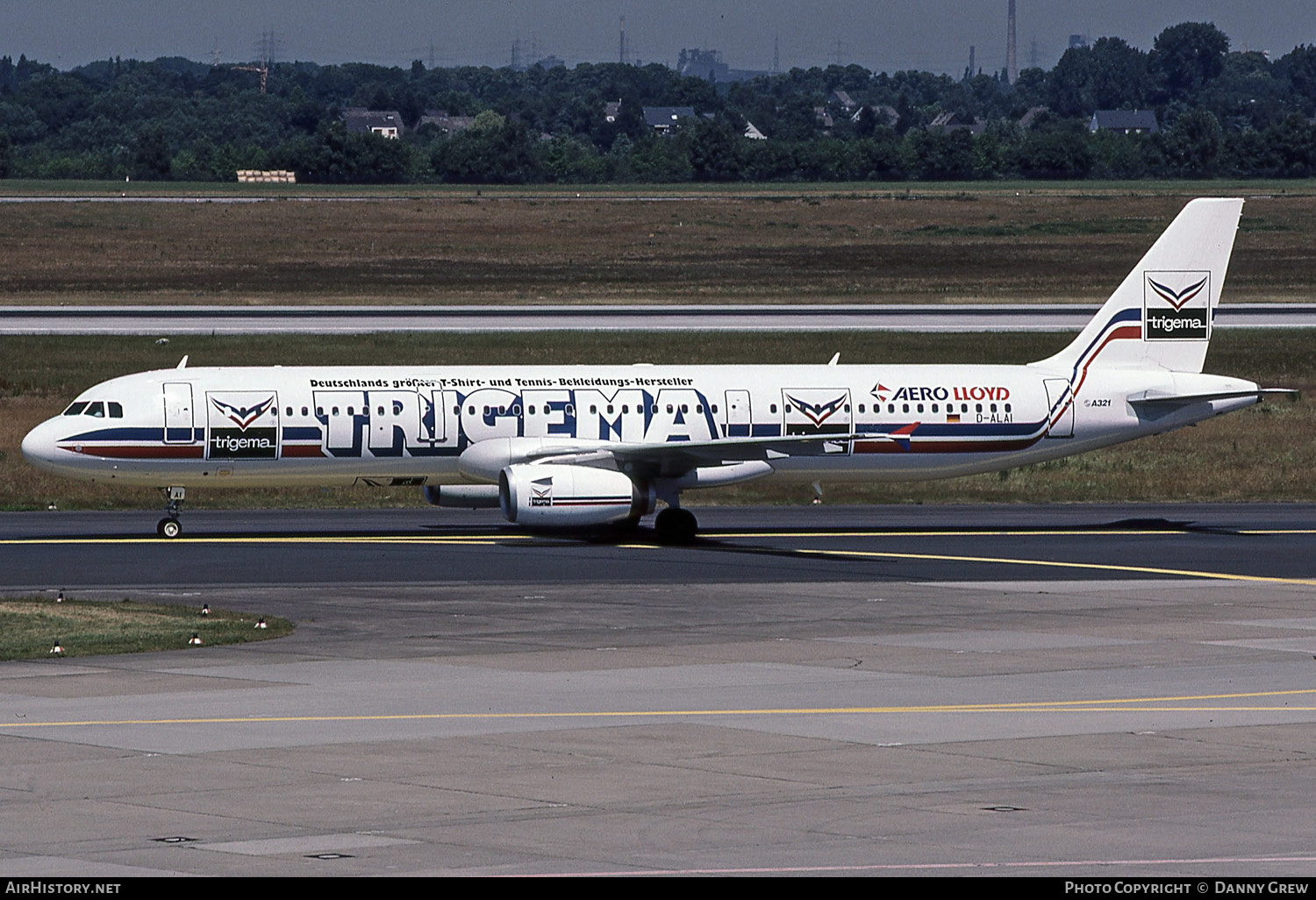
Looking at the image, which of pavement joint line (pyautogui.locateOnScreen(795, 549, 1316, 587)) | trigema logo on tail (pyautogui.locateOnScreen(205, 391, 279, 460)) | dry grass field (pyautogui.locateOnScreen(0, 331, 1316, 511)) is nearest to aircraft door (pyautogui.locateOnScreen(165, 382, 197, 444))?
trigema logo on tail (pyautogui.locateOnScreen(205, 391, 279, 460))

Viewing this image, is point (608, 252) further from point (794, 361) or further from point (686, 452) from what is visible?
point (686, 452)

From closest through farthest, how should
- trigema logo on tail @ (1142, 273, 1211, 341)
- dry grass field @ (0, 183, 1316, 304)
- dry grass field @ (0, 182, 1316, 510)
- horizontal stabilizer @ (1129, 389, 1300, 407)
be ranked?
horizontal stabilizer @ (1129, 389, 1300, 407) → trigema logo on tail @ (1142, 273, 1211, 341) → dry grass field @ (0, 182, 1316, 510) → dry grass field @ (0, 183, 1316, 304)

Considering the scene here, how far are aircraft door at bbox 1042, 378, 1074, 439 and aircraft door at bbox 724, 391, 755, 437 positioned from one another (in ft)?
25.9

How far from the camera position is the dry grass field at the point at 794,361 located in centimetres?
5731

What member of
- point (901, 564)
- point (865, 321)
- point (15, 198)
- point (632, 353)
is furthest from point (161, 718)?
point (15, 198)

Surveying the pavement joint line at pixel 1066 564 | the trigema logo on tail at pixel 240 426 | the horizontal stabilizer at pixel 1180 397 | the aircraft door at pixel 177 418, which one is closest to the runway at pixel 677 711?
the pavement joint line at pixel 1066 564

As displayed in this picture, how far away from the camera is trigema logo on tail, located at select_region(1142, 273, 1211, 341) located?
52188 millimetres

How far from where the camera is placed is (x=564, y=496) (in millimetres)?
45781

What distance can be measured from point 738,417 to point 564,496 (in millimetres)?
5538

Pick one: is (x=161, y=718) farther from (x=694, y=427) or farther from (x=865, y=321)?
(x=865, y=321)

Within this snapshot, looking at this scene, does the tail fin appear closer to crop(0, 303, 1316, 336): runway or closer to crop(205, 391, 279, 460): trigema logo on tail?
crop(205, 391, 279, 460): trigema logo on tail

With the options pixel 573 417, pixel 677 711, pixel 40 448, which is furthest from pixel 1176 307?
pixel 677 711

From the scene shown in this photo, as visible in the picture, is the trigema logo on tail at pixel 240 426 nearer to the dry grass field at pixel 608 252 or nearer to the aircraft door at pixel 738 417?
the aircraft door at pixel 738 417
